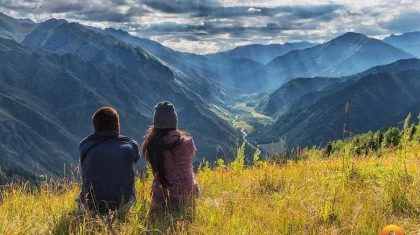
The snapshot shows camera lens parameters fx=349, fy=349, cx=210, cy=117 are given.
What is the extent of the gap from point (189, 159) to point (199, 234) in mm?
3273

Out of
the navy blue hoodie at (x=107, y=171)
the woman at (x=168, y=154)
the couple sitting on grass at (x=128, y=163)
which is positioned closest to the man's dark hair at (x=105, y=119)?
the couple sitting on grass at (x=128, y=163)

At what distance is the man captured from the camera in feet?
21.2

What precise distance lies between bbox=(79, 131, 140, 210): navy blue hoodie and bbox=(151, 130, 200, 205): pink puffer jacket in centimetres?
60

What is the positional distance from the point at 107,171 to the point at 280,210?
331cm

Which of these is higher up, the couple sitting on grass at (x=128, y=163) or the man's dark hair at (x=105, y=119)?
the man's dark hair at (x=105, y=119)

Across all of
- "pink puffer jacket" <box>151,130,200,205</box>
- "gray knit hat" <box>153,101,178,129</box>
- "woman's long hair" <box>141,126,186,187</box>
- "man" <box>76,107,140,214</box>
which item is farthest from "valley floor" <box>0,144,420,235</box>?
"gray knit hat" <box>153,101,178,129</box>

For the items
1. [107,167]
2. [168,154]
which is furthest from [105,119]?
[168,154]

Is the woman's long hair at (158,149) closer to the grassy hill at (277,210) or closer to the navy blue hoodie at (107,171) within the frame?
the navy blue hoodie at (107,171)

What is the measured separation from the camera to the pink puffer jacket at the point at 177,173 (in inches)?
278

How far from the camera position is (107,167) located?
21.7 feet

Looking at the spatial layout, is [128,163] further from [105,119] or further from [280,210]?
[280,210]

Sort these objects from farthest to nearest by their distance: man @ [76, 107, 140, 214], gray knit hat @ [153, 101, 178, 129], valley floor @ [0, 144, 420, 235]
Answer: gray knit hat @ [153, 101, 178, 129] → man @ [76, 107, 140, 214] → valley floor @ [0, 144, 420, 235]

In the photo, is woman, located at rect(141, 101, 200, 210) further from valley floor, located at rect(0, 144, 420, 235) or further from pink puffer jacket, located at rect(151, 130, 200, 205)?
valley floor, located at rect(0, 144, 420, 235)

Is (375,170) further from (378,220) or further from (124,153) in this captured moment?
(124,153)
